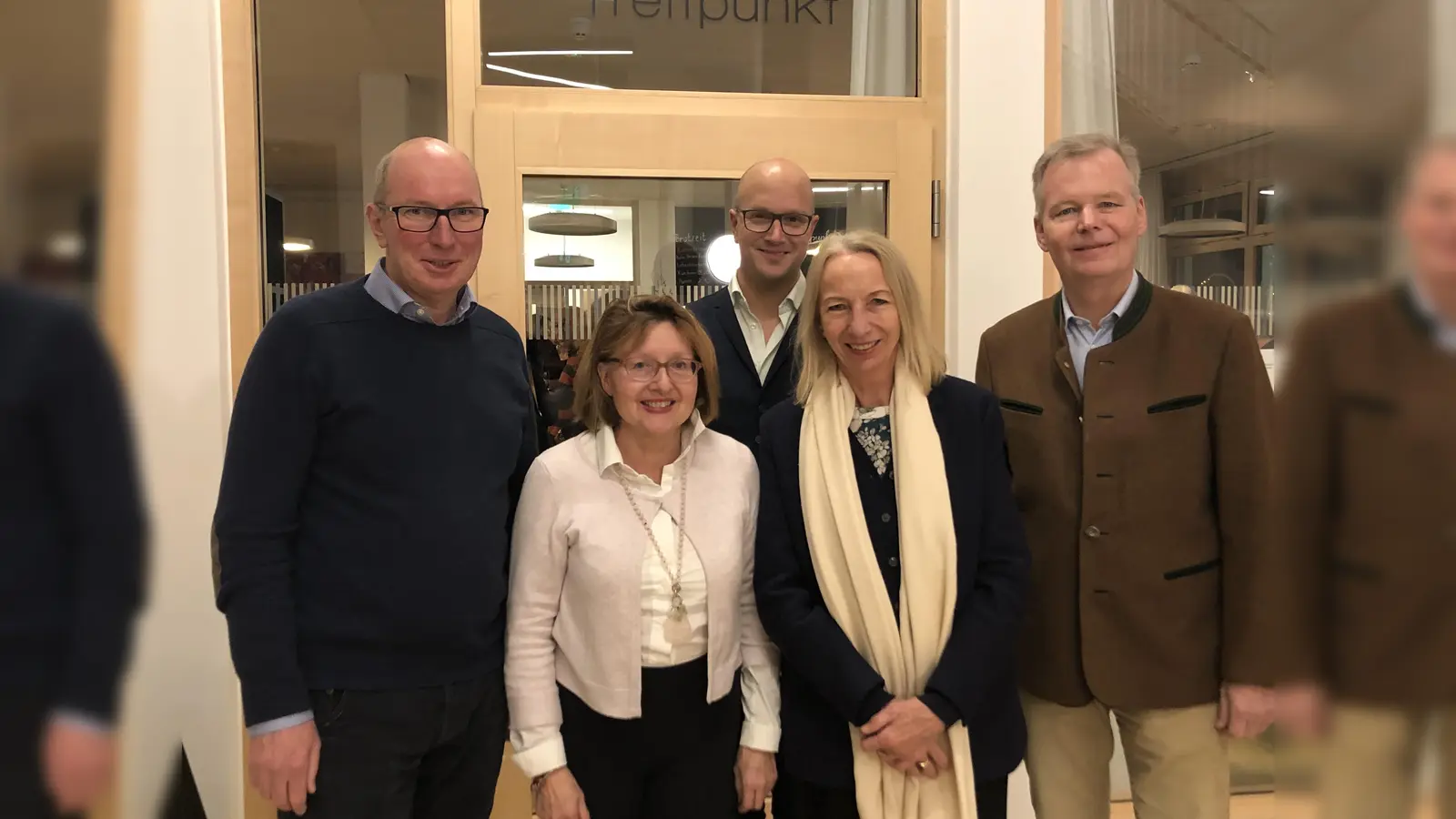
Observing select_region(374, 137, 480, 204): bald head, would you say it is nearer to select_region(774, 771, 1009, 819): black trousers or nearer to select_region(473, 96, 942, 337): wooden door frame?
select_region(473, 96, 942, 337): wooden door frame

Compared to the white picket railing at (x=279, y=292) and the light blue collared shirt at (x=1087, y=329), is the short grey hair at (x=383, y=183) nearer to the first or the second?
the white picket railing at (x=279, y=292)

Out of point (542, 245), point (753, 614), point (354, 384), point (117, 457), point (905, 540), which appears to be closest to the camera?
point (117, 457)

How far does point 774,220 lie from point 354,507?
108 cm

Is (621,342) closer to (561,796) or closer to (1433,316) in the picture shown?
(561,796)

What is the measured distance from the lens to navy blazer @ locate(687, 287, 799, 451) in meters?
1.98

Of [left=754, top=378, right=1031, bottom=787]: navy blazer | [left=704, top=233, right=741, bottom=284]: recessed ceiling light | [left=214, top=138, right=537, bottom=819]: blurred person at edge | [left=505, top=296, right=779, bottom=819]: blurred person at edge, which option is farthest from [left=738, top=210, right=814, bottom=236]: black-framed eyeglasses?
[left=214, top=138, right=537, bottom=819]: blurred person at edge

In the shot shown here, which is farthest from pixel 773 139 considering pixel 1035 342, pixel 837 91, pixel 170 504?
pixel 170 504

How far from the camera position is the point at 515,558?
5.18 feet

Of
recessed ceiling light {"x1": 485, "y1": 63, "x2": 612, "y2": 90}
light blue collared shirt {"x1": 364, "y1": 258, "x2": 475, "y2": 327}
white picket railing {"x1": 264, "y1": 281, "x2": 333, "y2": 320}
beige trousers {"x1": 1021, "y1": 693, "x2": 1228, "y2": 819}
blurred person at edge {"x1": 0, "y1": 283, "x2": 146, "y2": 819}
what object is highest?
recessed ceiling light {"x1": 485, "y1": 63, "x2": 612, "y2": 90}

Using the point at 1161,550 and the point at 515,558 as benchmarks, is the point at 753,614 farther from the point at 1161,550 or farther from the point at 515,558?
the point at 1161,550

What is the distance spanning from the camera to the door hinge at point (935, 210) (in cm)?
239

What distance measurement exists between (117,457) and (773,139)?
89.3 inches

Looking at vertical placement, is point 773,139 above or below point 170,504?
above

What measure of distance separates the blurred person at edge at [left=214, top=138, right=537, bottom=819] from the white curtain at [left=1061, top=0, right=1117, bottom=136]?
5.09 feet
